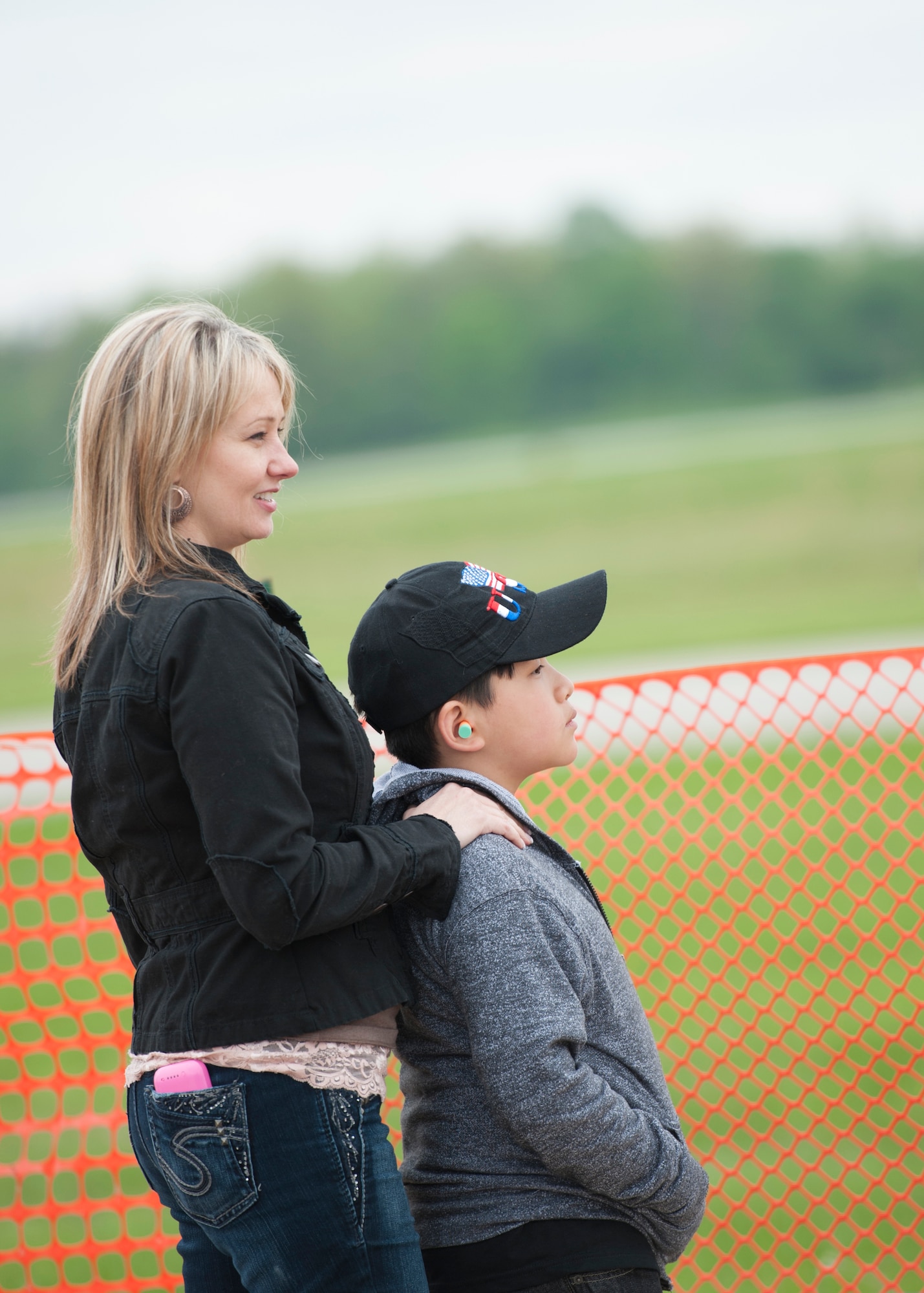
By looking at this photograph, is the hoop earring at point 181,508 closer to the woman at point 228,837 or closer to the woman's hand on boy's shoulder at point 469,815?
the woman at point 228,837

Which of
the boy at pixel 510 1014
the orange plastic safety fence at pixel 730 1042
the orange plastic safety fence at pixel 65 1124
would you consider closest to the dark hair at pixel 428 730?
the boy at pixel 510 1014

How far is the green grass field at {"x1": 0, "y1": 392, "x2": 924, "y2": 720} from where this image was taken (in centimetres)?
2009

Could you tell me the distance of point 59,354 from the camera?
5416 centimetres

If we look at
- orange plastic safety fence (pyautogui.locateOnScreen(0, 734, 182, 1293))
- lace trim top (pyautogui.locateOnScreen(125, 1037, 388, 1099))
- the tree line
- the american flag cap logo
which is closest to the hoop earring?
the american flag cap logo

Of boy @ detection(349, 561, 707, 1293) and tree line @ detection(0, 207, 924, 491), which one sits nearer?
boy @ detection(349, 561, 707, 1293)

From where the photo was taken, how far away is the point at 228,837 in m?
1.64

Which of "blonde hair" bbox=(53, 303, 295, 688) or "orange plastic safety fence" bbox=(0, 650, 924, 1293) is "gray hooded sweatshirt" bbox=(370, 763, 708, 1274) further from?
"orange plastic safety fence" bbox=(0, 650, 924, 1293)

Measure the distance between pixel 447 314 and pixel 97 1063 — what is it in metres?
63.2

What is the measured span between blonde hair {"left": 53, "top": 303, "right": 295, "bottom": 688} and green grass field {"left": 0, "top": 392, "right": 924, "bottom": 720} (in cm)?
1164

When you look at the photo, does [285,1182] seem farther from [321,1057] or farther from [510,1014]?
[510,1014]

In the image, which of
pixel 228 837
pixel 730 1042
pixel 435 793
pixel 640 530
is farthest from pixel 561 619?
pixel 640 530

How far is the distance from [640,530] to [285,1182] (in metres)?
37.0

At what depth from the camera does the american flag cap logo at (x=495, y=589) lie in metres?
2.14

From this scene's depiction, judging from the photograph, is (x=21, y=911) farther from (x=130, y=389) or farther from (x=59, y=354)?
(x=59, y=354)
